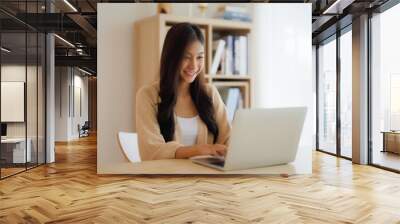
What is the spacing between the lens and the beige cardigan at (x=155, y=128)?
5152 millimetres

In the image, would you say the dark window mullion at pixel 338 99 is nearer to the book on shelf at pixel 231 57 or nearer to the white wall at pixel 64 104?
the book on shelf at pixel 231 57

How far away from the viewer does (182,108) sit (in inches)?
203

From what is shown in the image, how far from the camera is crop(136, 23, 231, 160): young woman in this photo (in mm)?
5160

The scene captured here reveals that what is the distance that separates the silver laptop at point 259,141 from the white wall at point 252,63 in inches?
13.3

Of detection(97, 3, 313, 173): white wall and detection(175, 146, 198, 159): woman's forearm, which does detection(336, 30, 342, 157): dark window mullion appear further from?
detection(175, 146, 198, 159): woman's forearm

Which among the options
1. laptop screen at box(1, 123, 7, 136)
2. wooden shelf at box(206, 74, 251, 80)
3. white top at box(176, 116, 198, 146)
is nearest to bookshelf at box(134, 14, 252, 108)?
wooden shelf at box(206, 74, 251, 80)

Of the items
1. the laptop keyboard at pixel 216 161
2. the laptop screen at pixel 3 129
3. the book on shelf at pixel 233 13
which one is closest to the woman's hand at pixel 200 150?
the laptop keyboard at pixel 216 161

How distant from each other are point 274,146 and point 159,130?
154 cm

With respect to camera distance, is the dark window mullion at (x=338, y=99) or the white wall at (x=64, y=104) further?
the white wall at (x=64, y=104)

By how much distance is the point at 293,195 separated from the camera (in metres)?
4.49

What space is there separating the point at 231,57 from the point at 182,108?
40.3 inches

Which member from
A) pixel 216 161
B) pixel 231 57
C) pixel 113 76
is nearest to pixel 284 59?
pixel 231 57

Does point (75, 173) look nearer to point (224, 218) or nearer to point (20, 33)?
point (20, 33)

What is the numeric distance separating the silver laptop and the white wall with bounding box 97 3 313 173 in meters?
0.34
